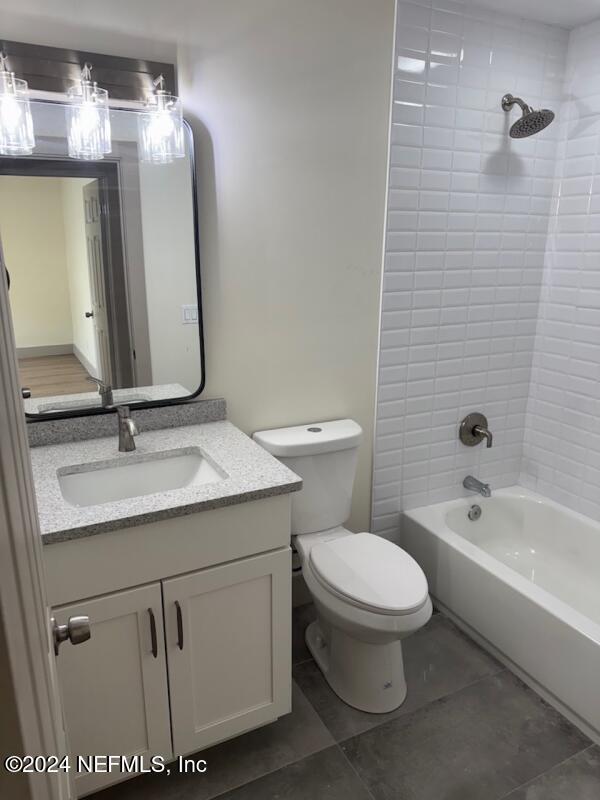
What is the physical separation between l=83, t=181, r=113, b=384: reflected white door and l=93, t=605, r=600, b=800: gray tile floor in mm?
1230

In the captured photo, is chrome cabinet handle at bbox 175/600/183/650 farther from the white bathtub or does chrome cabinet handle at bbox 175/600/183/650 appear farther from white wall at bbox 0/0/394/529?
the white bathtub

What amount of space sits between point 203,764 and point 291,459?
95 centimetres

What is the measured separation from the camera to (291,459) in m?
1.98

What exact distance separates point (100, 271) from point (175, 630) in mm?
1057

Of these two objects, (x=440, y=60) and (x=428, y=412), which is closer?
(x=440, y=60)

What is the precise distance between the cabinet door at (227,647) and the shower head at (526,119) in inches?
66.5

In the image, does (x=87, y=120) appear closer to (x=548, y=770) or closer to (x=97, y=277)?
(x=97, y=277)

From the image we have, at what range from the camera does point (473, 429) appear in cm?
252

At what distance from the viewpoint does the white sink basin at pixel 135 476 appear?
1.64 meters

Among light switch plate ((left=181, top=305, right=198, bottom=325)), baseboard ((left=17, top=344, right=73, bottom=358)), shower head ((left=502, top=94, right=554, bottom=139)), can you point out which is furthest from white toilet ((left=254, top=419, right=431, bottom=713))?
shower head ((left=502, top=94, right=554, bottom=139))

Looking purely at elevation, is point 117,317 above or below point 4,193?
below

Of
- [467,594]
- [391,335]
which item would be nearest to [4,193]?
[391,335]

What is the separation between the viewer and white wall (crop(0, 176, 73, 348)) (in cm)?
157

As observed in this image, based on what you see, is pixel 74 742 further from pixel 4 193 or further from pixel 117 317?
pixel 4 193
